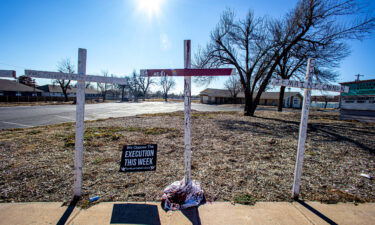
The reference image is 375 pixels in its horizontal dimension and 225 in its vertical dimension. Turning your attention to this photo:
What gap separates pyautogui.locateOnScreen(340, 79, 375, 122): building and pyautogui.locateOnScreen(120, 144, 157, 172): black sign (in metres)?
16.4

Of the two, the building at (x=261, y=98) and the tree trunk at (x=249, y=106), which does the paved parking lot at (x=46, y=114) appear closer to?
the tree trunk at (x=249, y=106)

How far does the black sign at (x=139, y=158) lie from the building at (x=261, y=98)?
5183 centimetres

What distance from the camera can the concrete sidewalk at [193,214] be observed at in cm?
200

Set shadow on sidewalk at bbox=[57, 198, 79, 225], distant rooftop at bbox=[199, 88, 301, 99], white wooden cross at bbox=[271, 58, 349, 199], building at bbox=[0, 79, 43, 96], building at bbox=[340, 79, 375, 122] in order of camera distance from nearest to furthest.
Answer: shadow on sidewalk at bbox=[57, 198, 79, 225] < white wooden cross at bbox=[271, 58, 349, 199] < building at bbox=[340, 79, 375, 122] < building at bbox=[0, 79, 43, 96] < distant rooftop at bbox=[199, 88, 301, 99]

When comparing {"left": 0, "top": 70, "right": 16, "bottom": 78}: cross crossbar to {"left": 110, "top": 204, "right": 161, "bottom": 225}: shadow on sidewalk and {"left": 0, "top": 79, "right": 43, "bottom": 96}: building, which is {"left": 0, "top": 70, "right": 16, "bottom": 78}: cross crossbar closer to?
{"left": 110, "top": 204, "right": 161, "bottom": 225}: shadow on sidewalk

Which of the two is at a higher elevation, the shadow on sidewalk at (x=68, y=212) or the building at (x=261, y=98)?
the building at (x=261, y=98)

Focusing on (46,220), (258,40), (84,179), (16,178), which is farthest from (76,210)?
(258,40)

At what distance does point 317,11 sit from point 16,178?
631 inches

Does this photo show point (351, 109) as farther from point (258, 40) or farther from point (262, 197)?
point (262, 197)

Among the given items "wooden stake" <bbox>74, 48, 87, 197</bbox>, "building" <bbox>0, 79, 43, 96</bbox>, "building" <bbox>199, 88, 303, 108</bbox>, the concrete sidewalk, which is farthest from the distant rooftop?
"wooden stake" <bbox>74, 48, 87, 197</bbox>

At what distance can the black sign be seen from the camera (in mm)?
2652

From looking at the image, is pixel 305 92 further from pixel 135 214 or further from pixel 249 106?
pixel 249 106

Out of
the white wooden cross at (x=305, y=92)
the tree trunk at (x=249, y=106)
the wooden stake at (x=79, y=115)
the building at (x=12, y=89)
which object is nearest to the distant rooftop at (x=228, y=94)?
the tree trunk at (x=249, y=106)

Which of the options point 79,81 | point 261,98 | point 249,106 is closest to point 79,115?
point 79,81
